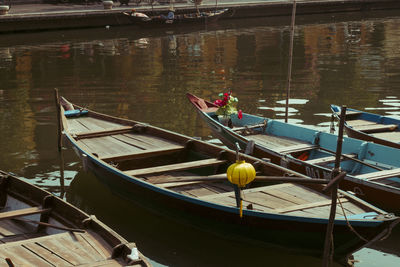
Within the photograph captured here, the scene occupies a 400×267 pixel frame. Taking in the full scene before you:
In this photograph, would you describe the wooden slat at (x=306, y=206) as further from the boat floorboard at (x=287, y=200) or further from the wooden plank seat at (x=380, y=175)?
the wooden plank seat at (x=380, y=175)

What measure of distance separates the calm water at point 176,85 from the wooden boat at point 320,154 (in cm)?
91

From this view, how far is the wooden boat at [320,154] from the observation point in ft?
32.7

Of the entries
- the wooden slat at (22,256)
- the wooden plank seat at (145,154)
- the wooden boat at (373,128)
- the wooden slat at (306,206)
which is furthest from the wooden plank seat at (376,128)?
the wooden slat at (22,256)

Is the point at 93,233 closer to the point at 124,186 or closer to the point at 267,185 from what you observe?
the point at 124,186

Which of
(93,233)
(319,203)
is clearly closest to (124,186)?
(93,233)

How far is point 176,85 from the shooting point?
74.2 ft

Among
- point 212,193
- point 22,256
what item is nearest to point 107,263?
point 22,256

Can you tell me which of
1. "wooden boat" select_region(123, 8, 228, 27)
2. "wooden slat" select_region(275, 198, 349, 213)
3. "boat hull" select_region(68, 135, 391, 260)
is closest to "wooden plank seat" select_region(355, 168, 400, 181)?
"wooden slat" select_region(275, 198, 349, 213)

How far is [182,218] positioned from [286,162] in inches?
98.8

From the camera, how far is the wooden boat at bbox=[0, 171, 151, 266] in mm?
7301

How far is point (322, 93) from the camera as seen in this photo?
20.9 m

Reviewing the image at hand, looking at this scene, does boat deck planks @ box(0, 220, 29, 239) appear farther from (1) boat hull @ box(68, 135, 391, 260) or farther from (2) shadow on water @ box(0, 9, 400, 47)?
(2) shadow on water @ box(0, 9, 400, 47)

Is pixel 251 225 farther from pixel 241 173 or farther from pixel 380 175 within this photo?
pixel 380 175

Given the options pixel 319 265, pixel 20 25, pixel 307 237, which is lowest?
pixel 319 265
